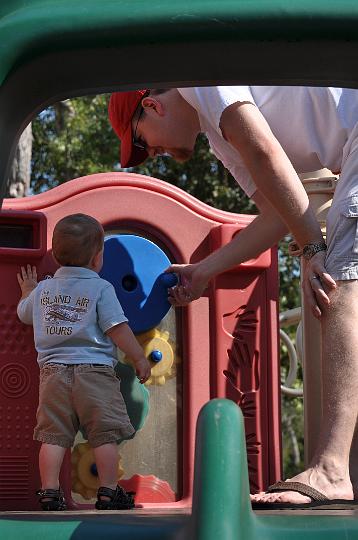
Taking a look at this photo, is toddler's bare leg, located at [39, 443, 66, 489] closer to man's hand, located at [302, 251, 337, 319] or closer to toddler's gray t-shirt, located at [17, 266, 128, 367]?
toddler's gray t-shirt, located at [17, 266, 128, 367]

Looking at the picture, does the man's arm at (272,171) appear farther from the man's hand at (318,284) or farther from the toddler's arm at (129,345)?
the toddler's arm at (129,345)

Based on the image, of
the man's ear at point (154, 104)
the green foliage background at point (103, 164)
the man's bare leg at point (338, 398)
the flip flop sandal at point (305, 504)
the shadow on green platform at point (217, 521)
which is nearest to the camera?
the shadow on green platform at point (217, 521)

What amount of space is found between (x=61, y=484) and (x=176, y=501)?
33 cm

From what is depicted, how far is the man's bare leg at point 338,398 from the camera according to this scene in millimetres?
2039

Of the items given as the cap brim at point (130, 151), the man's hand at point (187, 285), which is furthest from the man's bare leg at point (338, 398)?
the cap brim at point (130, 151)

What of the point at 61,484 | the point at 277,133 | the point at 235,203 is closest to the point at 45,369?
the point at 61,484

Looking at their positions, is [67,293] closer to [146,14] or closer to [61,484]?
[61,484]

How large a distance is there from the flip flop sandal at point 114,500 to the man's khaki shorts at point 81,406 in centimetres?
15

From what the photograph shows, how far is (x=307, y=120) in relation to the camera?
2.52 metres

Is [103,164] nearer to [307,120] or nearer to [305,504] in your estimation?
[307,120]

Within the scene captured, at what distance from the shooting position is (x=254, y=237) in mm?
2627

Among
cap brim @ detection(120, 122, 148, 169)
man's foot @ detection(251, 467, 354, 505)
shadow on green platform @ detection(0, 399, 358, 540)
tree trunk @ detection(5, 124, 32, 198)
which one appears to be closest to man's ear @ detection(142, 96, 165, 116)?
cap brim @ detection(120, 122, 148, 169)

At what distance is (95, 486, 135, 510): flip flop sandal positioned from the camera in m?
2.69

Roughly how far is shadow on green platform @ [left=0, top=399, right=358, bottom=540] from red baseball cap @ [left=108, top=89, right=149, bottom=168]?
1594 millimetres
